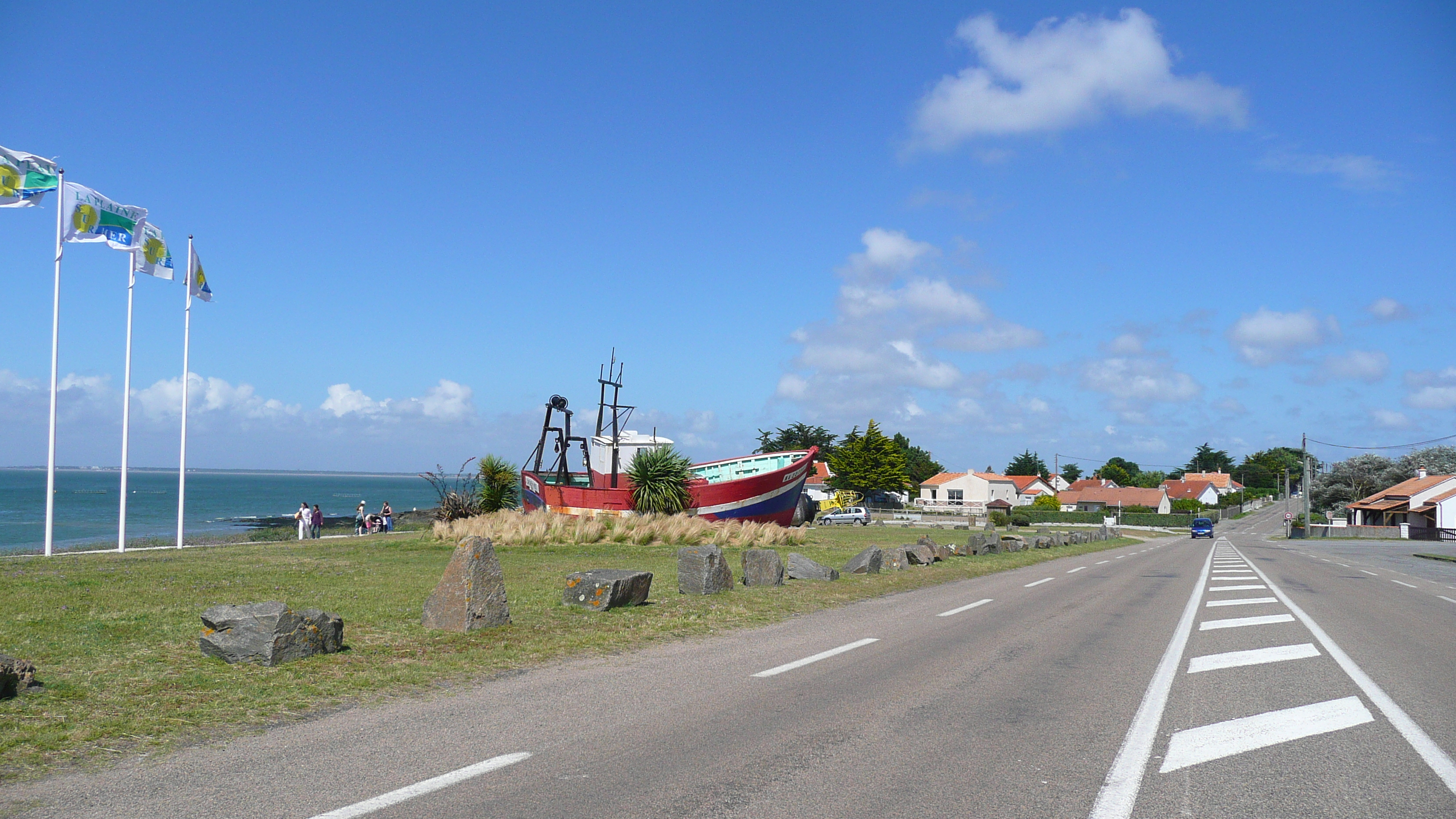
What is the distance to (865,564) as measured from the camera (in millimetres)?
19984

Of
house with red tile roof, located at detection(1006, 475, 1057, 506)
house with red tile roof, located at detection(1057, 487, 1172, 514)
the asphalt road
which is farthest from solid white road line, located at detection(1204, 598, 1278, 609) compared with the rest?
house with red tile roof, located at detection(1006, 475, 1057, 506)

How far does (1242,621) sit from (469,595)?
10.5 metres

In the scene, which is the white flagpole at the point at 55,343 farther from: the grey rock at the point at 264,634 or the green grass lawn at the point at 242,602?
the grey rock at the point at 264,634

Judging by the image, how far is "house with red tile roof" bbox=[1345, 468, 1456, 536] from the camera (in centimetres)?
6888

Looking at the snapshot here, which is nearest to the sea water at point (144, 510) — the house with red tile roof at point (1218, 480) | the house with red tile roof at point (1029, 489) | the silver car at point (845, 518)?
the silver car at point (845, 518)

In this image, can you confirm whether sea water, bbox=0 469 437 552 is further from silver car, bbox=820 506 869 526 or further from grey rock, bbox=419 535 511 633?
silver car, bbox=820 506 869 526

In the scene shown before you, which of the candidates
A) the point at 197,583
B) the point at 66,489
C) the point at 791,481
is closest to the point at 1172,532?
the point at 791,481

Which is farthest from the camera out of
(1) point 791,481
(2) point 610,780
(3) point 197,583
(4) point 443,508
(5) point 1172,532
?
(5) point 1172,532

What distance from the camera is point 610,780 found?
5133 millimetres

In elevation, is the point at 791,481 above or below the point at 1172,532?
above

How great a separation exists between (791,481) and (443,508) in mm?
16587

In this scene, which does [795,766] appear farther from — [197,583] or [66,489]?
[66,489]

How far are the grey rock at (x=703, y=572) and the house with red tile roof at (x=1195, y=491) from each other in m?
137

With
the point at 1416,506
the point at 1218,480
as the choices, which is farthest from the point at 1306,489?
the point at 1218,480
